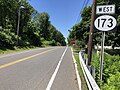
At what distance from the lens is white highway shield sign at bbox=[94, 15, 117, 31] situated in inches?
323

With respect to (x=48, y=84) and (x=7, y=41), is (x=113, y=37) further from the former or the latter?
(x=48, y=84)

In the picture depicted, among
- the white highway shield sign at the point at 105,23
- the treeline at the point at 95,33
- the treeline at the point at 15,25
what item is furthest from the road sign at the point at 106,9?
the treeline at the point at 15,25

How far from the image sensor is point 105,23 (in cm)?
834

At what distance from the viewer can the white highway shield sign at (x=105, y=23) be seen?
26.9 ft

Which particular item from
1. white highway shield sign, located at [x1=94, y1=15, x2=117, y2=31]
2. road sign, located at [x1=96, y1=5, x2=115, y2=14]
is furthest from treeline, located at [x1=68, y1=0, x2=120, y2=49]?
white highway shield sign, located at [x1=94, y1=15, x2=117, y2=31]

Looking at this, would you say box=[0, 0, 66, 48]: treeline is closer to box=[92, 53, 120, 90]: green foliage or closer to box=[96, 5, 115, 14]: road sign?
box=[92, 53, 120, 90]: green foliage

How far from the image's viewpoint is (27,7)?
57.6 meters

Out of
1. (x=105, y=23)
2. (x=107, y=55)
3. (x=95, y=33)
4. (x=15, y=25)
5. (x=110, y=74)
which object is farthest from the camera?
(x=15, y=25)

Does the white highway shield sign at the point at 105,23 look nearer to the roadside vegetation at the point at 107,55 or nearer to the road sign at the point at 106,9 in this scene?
the road sign at the point at 106,9

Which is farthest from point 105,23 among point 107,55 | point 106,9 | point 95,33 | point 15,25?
point 15,25

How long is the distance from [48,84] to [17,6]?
4588cm

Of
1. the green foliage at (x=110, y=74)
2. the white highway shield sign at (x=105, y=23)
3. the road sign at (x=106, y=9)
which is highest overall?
the road sign at (x=106, y=9)

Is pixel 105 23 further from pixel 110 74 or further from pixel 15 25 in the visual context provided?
pixel 15 25

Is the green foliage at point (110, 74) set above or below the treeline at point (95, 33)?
below
